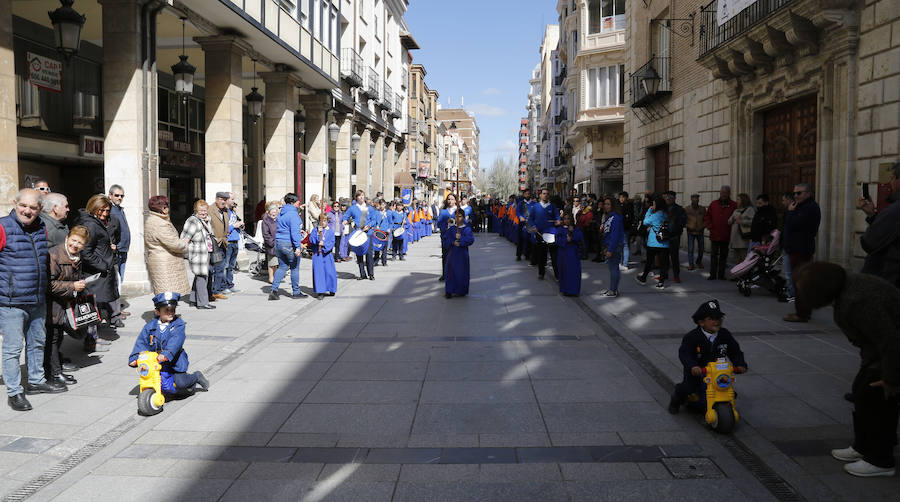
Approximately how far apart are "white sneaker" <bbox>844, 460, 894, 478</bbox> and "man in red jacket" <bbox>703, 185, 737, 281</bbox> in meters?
9.12

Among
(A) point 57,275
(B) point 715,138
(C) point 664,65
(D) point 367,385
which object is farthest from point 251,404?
(C) point 664,65

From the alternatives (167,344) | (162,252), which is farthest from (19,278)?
(162,252)

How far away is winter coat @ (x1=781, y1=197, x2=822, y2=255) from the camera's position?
9062 millimetres

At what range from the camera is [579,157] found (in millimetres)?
40625

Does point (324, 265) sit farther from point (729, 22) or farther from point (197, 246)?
point (729, 22)

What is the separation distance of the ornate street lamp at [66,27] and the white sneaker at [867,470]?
34.3 feet

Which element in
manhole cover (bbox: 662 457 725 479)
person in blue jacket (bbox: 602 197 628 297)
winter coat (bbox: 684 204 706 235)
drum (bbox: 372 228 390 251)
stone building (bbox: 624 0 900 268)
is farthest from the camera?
drum (bbox: 372 228 390 251)

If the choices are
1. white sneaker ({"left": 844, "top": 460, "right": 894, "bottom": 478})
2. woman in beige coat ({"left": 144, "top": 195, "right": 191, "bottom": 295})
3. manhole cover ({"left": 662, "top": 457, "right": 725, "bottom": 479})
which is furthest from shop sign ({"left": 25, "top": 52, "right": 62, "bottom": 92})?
white sneaker ({"left": 844, "top": 460, "right": 894, "bottom": 478})

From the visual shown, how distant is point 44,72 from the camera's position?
15.2 m

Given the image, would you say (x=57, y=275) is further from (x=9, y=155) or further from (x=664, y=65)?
(x=664, y=65)

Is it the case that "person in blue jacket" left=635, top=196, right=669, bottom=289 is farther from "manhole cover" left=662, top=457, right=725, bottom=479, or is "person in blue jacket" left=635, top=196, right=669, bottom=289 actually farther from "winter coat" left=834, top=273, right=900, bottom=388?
"winter coat" left=834, top=273, right=900, bottom=388

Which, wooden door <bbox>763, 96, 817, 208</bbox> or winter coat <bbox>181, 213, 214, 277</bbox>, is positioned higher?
wooden door <bbox>763, 96, 817, 208</bbox>

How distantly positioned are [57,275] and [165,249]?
8.85 feet

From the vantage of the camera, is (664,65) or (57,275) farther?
(664,65)
